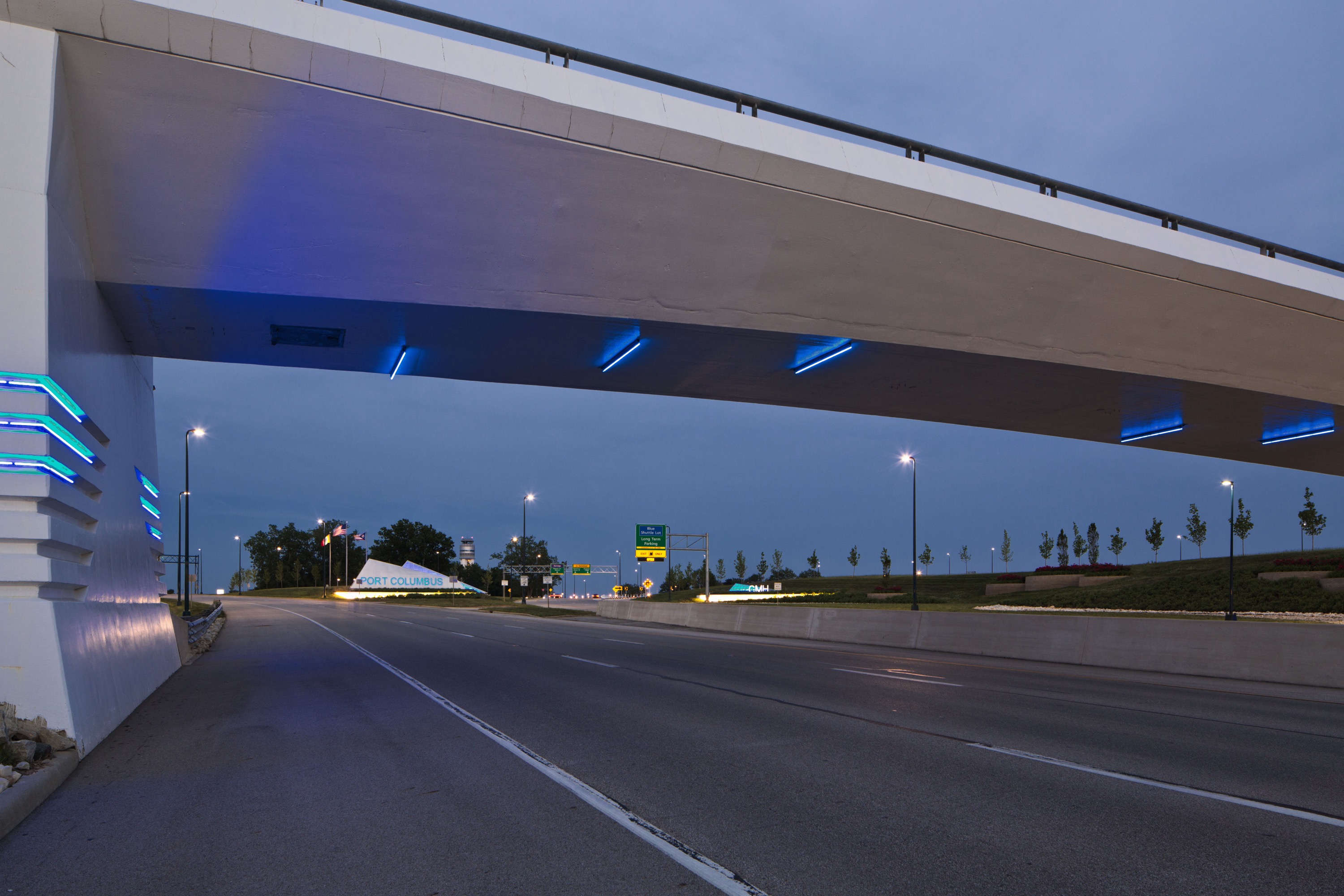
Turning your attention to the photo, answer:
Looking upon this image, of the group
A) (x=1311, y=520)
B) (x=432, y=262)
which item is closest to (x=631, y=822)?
(x=432, y=262)

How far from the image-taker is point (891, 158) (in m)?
13.0

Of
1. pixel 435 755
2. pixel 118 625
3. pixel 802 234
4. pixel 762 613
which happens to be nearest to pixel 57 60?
pixel 118 625

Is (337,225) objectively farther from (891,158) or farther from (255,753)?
(891,158)

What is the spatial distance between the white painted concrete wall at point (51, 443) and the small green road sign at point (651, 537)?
54667 millimetres

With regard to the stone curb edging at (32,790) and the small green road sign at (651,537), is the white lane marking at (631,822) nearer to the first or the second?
the stone curb edging at (32,790)

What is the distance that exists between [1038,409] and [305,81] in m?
17.1

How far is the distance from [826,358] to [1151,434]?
12.5 m

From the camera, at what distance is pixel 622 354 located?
1559 centimetres

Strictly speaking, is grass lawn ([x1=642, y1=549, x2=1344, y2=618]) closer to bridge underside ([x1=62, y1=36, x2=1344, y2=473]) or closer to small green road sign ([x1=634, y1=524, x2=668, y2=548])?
small green road sign ([x1=634, y1=524, x2=668, y2=548])

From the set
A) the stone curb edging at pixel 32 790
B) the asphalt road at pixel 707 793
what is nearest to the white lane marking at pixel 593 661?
the asphalt road at pixel 707 793

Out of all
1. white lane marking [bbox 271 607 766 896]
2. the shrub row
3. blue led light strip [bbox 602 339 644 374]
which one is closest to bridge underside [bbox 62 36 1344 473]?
blue led light strip [bbox 602 339 644 374]

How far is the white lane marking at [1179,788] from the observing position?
5590mm

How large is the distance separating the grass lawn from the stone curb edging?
35171mm

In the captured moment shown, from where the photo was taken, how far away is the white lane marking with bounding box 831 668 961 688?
13281mm
